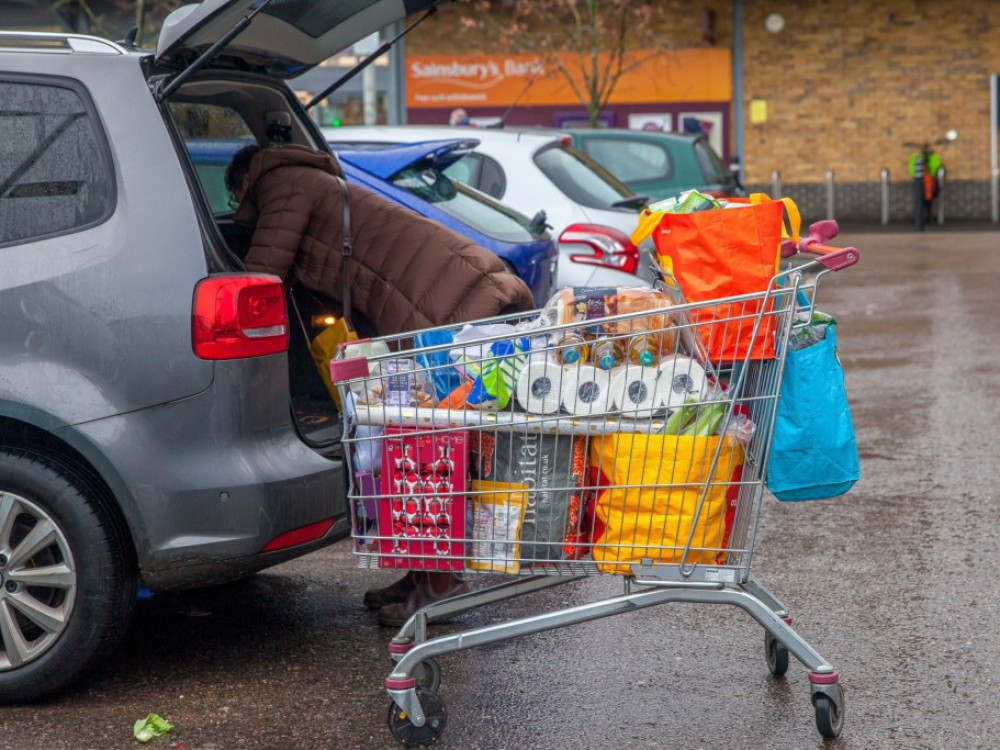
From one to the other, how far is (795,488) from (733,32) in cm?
2309

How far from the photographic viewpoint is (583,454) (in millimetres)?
3197

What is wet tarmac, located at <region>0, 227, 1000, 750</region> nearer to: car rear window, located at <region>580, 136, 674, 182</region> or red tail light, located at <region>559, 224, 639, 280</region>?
red tail light, located at <region>559, 224, 639, 280</region>

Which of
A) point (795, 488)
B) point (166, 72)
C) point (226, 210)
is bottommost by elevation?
point (795, 488)

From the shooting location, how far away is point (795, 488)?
321cm

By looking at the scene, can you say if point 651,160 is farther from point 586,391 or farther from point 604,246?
point 586,391

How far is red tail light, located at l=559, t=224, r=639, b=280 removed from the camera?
826cm

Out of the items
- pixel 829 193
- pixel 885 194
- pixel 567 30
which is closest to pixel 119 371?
pixel 567 30

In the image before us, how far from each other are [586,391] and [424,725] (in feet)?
3.10

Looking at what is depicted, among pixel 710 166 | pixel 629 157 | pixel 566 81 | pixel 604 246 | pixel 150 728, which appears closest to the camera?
pixel 150 728

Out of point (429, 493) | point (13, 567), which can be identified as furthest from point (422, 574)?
point (13, 567)

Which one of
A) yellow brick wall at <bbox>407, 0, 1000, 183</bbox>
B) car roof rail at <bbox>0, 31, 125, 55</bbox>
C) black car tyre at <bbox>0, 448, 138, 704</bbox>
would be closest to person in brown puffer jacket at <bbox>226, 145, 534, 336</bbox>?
car roof rail at <bbox>0, 31, 125, 55</bbox>

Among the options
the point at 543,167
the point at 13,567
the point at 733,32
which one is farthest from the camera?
the point at 733,32

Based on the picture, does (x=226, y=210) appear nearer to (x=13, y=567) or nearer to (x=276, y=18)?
(x=276, y=18)

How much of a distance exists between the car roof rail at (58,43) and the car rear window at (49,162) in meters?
0.13
